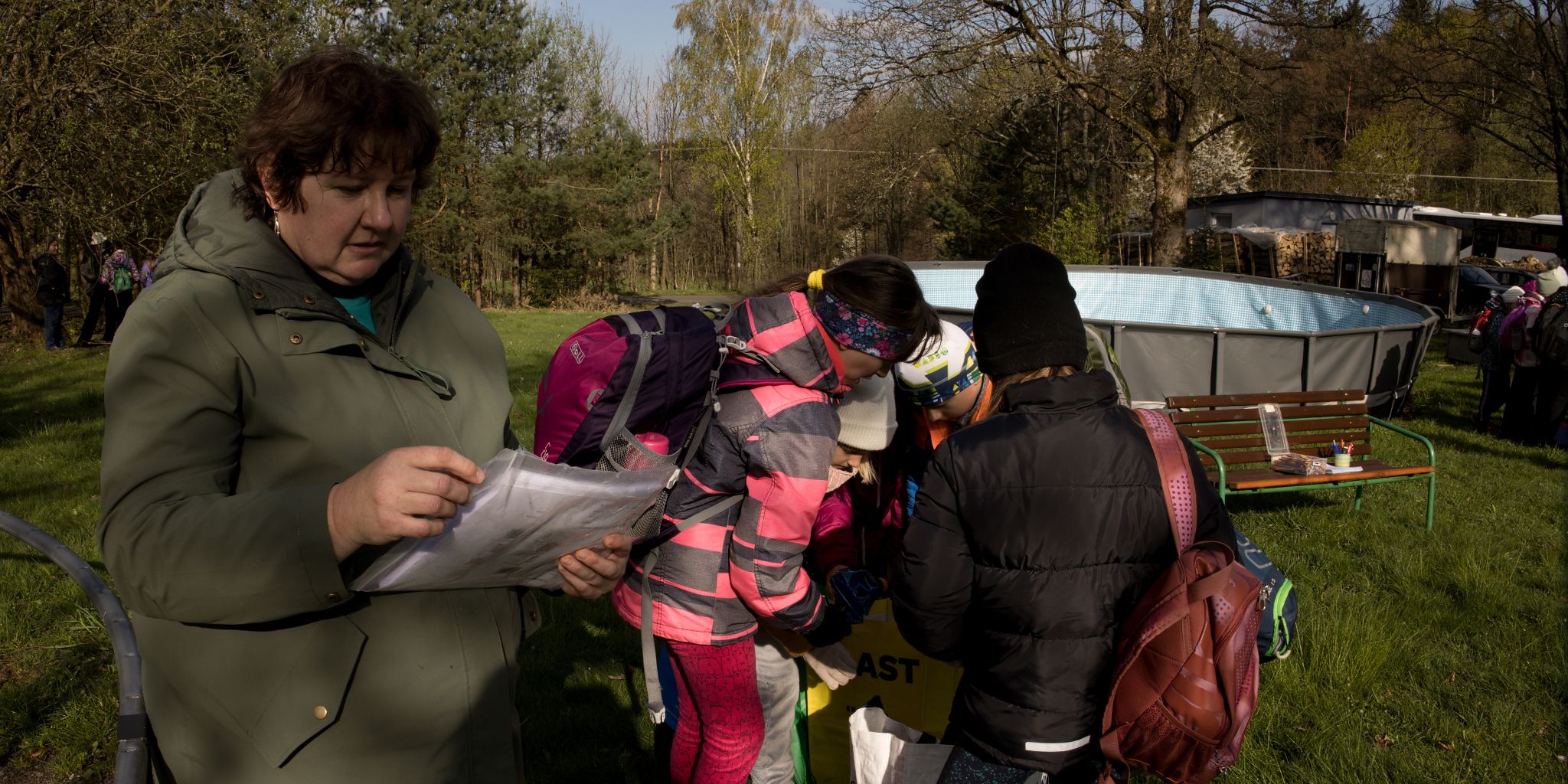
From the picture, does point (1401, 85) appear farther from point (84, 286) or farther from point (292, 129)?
Result: point (84, 286)

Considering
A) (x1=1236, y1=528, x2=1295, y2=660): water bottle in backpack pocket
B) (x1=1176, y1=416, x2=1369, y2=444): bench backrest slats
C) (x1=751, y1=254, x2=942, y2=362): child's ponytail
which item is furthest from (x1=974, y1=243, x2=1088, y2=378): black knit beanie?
(x1=1176, y1=416, x2=1369, y2=444): bench backrest slats

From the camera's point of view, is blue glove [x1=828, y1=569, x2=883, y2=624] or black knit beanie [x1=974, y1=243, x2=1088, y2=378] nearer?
black knit beanie [x1=974, y1=243, x2=1088, y2=378]

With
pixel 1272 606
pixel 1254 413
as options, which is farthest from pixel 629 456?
pixel 1254 413

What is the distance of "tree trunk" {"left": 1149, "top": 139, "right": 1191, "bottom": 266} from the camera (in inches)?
768

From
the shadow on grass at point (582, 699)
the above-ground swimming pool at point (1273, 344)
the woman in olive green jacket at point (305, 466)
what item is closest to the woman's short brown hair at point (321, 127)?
the woman in olive green jacket at point (305, 466)

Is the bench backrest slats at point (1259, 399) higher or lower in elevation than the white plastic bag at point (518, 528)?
lower

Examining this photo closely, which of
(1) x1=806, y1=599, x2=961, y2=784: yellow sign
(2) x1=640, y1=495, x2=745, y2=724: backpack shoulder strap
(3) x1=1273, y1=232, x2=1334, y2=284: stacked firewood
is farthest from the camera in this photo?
(3) x1=1273, y1=232, x2=1334, y2=284: stacked firewood

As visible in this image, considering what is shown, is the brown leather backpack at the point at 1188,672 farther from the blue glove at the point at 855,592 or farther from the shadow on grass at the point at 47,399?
the shadow on grass at the point at 47,399

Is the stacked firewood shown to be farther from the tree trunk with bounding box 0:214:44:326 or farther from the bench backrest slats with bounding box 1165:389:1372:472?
the tree trunk with bounding box 0:214:44:326

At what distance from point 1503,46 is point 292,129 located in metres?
25.6

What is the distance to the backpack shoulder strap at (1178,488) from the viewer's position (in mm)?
2180

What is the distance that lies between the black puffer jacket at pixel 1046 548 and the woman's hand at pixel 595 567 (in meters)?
0.74

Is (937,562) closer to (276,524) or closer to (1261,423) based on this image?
(276,524)

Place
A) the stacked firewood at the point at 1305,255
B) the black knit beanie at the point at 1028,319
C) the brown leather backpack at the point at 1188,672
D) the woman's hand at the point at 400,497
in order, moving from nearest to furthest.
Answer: the woman's hand at the point at 400,497 < the brown leather backpack at the point at 1188,672 < the black knit beanie at the point at 1028,319 < the stacked firewood at the point at 1305,255
